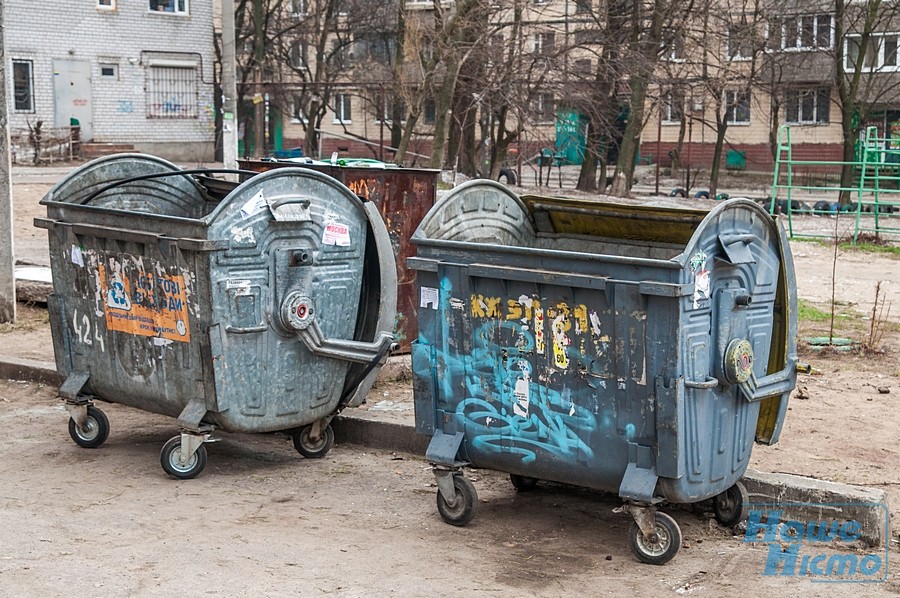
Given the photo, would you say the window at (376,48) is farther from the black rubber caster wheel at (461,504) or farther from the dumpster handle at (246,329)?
the black rubber caster wheel at (461,504)

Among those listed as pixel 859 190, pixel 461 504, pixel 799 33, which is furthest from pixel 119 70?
pixel 461 504

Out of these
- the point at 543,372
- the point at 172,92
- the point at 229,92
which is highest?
the point at 172,92

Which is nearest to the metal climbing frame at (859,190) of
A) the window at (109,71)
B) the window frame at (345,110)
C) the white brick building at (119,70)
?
the window frame at (345,110)

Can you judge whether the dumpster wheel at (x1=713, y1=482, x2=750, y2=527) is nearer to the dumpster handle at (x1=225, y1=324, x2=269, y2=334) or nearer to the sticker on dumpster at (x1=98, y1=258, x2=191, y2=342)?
the dumpster handle at (x1=225, y1=324, x2=269, y2=334)

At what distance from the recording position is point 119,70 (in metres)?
33.6

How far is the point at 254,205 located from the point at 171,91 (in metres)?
31.0

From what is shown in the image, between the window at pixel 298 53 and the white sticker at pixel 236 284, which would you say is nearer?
the white sticker at pixel 236 284

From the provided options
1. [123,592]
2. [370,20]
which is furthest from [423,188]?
[370,20]

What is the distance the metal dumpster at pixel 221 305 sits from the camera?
5.39 m

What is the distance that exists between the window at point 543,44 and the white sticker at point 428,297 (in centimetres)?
1529

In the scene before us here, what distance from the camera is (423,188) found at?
24.3 ft

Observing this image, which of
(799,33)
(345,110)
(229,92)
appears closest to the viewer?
(229,92)

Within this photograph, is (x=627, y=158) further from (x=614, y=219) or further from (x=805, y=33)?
(x=614, y=219)

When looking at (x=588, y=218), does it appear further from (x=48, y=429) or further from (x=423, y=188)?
(x=48, y=429)
